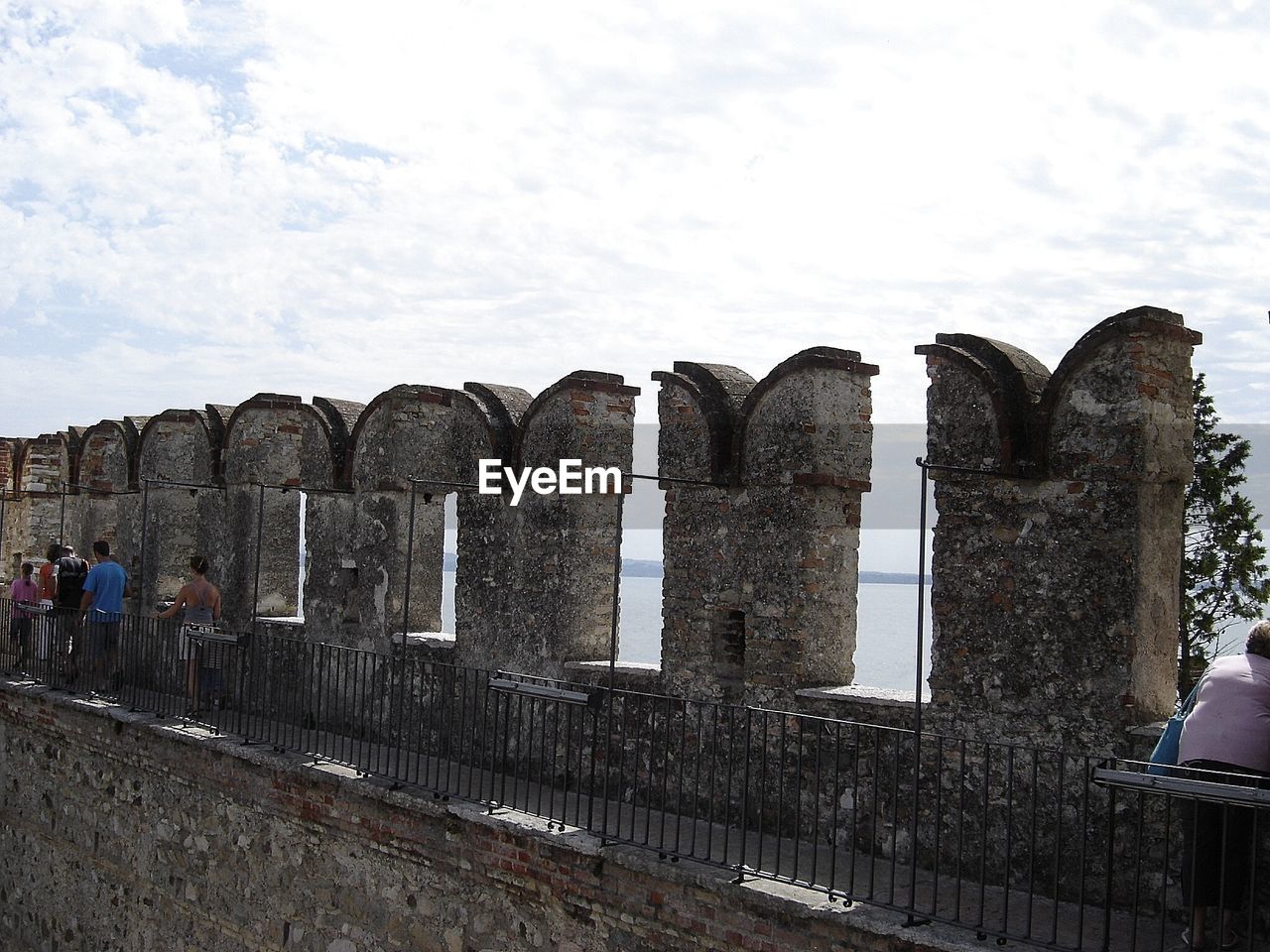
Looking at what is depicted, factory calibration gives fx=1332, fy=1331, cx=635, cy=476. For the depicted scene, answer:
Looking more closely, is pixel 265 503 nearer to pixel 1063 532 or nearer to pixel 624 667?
pixel 624 667

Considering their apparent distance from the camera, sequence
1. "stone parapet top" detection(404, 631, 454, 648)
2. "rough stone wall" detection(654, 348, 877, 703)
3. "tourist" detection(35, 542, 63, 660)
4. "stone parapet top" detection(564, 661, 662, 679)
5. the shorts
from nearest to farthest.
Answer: "rough stone wall" detection(654, 348, 877, 703) → "stone parapet top" detection(564, 661, 662, 679) → "stone parapet top" detection(404, 631, 454, 648) → the shorts → "tourist" detection(35, 542, 63, 660)

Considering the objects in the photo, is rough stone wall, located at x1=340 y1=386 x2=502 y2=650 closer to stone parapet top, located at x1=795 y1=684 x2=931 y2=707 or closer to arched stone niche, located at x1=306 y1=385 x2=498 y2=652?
arched stone niche, located at x1=306 y1=385 x2=498 y2=652

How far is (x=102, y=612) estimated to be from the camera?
12.9 m

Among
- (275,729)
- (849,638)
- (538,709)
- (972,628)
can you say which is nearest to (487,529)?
(538,709)

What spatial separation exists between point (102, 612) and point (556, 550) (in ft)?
18.6

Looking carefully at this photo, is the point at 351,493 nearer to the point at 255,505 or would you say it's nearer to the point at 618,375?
the point at 255,505

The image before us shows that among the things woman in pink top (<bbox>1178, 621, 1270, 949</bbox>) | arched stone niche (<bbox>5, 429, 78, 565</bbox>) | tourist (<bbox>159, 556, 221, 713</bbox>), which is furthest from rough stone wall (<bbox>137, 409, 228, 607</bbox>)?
woman in pink top (<bbox>1178, 621, 1270, 949</bbox>)

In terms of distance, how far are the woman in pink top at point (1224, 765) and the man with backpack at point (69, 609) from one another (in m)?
10.7

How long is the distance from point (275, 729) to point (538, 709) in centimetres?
253

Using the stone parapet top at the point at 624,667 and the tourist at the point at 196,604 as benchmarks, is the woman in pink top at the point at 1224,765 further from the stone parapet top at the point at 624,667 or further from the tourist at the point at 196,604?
the tourist at the point at 196,604

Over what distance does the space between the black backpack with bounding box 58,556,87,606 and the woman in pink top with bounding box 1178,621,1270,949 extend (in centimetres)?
1169

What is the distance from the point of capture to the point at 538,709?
383 inches

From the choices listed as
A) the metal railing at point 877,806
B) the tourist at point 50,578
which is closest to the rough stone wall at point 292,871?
the metal railing at point 877,806

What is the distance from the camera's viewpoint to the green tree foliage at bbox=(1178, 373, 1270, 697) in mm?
19359
